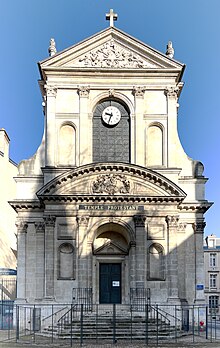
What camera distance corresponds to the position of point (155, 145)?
32656 mm

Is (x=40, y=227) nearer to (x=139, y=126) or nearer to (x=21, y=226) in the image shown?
(x=21, y=226)

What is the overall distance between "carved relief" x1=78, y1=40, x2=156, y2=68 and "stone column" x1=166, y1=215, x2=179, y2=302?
8827 mm

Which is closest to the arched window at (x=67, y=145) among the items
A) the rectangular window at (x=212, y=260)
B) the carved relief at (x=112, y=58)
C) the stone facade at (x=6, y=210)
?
the carved relief at (x=112, y=58)

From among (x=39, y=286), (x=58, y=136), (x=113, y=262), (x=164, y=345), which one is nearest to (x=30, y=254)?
(x=39, y=286)

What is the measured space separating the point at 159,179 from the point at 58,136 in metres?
6.11

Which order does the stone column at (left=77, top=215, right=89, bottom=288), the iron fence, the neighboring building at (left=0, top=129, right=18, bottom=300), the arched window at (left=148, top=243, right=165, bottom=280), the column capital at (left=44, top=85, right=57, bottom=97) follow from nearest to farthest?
the iron fence, the stone column at (left=77, top=215, right=89, bottom=288), the arched window at (left=148, top=243, right=165, bottom=280), the column capital at (left=44, top=85, right=57, bottom=97), the neighboring building at (left=0, top=129, right=18, bottom=300)

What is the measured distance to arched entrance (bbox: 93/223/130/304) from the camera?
31.2 meters

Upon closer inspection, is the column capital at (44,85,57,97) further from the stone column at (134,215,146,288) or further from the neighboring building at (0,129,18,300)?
the neighboring building at (0,129,18,300)

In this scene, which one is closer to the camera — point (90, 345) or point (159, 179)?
point (90, 345)

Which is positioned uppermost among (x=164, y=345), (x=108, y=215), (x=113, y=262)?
(x=108, y=215)

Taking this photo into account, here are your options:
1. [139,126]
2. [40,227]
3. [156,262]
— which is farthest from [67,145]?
[156,262]

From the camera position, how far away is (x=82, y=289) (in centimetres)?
2994

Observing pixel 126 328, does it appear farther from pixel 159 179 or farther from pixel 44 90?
pixel 44 90

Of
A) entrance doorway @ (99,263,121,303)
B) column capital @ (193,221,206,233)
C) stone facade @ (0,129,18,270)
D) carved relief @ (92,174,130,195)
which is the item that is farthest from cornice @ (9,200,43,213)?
stone facade @ (0,129,18,270)
